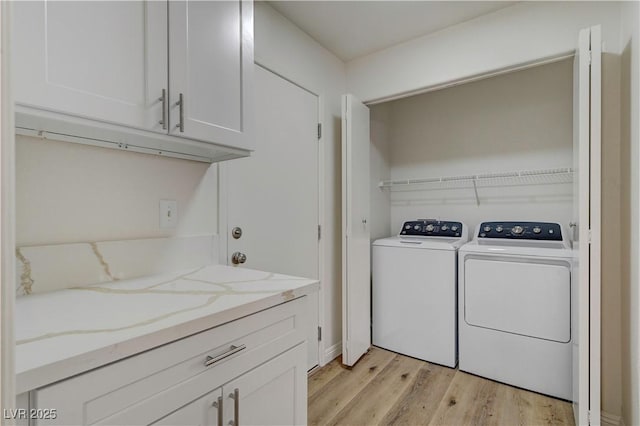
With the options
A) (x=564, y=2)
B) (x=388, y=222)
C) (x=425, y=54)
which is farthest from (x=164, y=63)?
(x=388, y=222)

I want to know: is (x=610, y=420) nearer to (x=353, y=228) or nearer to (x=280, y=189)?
(x=353, y=228)

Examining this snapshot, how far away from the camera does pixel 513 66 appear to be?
193cm

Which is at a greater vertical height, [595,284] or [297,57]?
[297,57]

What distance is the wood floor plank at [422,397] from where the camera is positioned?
1776 mm

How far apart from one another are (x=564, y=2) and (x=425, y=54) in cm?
78

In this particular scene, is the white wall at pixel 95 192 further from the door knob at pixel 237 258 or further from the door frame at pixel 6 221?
the door frame at pixel 6 221

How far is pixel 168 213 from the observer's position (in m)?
1.40

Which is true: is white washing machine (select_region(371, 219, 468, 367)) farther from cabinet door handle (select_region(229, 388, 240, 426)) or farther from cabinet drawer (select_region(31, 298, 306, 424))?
cabinet door handle (select_region(229, 388, 240, 426))

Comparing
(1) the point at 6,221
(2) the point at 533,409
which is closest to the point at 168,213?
(1) the point at 6,221

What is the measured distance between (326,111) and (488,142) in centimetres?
146

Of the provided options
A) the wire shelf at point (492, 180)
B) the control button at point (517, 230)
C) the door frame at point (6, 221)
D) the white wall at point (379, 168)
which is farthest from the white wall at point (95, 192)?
the control button at point (517, 230)

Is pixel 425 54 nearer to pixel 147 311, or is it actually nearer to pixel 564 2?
pixel 564 2

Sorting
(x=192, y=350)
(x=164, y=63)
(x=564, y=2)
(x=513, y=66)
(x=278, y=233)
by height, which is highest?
(x=564, y=2)

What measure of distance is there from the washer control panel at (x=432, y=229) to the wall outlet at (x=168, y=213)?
1957mm
